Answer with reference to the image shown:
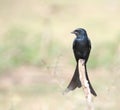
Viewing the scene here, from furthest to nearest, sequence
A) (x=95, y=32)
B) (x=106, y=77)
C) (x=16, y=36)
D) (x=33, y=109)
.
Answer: (x=95, y=32) → (x=16, y=36) → (x=106, y=77) → (x=33, y=109)

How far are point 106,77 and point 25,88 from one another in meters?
0.80

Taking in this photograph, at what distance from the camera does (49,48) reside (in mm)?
11414

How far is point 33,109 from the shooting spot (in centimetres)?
841

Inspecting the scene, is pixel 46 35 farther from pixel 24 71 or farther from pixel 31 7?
pixel 31 7

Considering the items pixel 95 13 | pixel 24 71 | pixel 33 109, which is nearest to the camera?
pixel 33 109

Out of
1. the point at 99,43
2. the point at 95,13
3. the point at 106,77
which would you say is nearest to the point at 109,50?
→ the point at 99,43

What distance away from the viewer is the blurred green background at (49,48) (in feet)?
28.8

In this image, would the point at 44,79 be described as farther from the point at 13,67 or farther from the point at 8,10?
the point at 8,10

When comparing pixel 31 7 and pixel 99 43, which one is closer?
pixel 99 43

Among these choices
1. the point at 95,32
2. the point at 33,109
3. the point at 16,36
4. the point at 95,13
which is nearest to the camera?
the point at 33,109

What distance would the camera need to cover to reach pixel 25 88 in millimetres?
10000

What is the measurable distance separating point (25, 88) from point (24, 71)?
912 millimetres

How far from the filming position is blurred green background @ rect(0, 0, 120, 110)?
28.8 feet

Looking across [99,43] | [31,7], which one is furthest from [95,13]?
[99,43]
